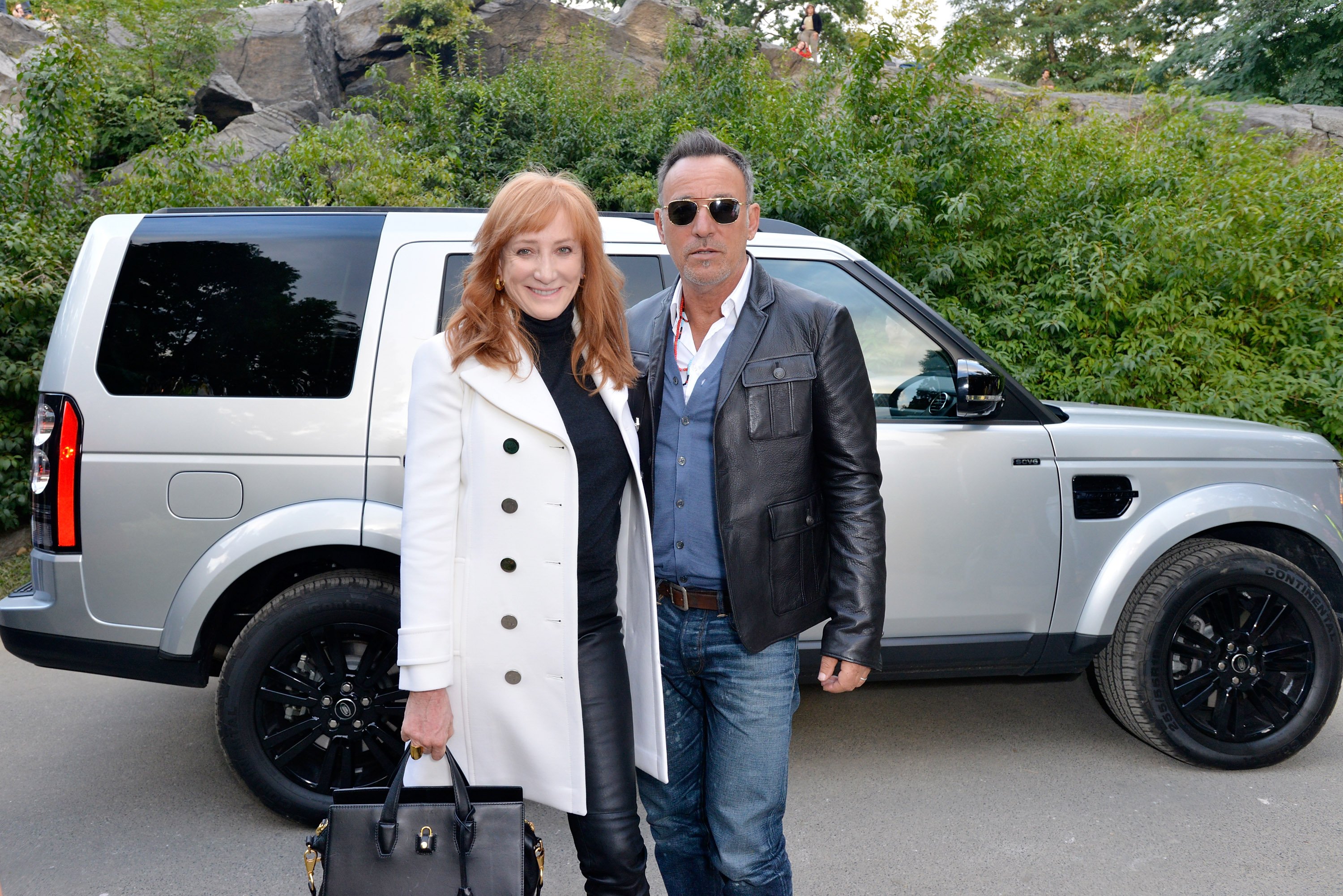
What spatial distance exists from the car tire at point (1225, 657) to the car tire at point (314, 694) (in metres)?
2.70

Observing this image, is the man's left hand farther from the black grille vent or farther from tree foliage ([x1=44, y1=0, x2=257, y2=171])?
tree foliage ([x1=44, y1=0, x2=257, y2=171])

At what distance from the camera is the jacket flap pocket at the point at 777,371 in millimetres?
2146

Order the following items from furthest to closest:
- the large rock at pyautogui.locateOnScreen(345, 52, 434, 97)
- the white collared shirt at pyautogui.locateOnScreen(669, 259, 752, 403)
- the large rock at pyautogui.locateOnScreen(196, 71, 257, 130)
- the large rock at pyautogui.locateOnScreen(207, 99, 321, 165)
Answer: the large rock at pyautogui.locateOnScreen(345, 52, 434, 97)
the large rock at pyautogui.locateOnScreen(196, 71, 257, 130)
the large rock at pyautogui.locateOnScreen(207, 99, 321, 165)
the white collared shirt at pyautogui.locateOnScreen(669, 259, 752, 403)

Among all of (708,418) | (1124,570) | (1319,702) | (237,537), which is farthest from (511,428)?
(1319,702)

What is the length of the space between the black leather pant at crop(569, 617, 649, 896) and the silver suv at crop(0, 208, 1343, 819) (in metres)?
1.31

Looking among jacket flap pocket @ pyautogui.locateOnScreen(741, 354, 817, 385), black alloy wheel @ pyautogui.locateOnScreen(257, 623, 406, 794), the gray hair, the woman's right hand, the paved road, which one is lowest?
the paved road

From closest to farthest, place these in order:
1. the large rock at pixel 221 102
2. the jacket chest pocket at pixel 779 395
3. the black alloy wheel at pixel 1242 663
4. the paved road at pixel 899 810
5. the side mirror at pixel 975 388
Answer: the jacket chest pocket at pixel 779 395, the paved road at pixel 899 810, the side mirror at pixel 975 388, the black alloy wheel at pixel 1242 663, the large rock at pixel 221 102

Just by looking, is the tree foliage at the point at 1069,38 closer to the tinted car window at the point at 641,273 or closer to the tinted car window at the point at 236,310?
the tinted car window at the point at 641,273

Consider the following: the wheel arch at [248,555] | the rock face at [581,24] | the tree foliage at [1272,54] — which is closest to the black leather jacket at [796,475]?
the wheel arch at [248,555]

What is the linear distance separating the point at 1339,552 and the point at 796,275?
2.41 metres

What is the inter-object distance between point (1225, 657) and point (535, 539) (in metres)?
3.02

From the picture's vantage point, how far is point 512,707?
201 cm

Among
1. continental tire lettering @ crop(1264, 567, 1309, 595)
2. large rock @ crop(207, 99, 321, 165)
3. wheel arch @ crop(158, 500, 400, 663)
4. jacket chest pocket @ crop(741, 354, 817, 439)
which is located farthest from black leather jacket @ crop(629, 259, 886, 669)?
large rock @ crop(207, 99, 321, 165)

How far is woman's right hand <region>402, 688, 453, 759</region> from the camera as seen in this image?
193 cm
